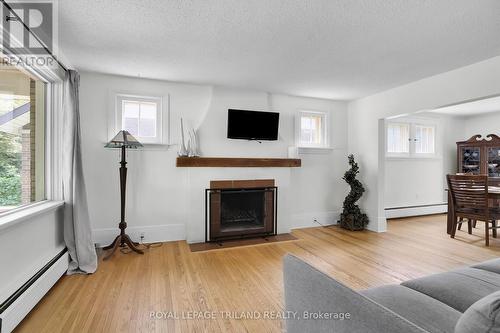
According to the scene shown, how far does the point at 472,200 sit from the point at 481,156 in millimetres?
2491

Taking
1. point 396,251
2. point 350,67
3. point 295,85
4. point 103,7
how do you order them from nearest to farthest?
point 103,7 → point 350,67 → point 396,251 → point 295,85

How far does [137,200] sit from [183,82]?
183 centimetres

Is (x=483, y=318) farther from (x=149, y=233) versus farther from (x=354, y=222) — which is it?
(x=354, y=222)

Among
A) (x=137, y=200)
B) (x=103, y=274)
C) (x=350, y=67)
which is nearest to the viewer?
(x=103, y=274)

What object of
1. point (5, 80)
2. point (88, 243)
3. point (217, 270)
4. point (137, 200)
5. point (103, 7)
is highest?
point (103, 7)

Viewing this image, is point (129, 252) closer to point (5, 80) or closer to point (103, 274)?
point (103, 274)

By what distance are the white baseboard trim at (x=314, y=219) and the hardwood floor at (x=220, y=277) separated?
41 centimetres

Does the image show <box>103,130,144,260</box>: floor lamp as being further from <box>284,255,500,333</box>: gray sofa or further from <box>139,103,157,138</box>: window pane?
<box>284,255,500,333</box>: gray sofa

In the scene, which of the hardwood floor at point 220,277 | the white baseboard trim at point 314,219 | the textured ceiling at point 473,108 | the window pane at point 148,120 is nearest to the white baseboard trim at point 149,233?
the hardwood floor at point 220,277

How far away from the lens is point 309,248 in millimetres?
3451

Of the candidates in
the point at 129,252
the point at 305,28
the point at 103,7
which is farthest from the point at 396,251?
the point at 103,7

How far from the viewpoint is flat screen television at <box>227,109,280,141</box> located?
387 cm

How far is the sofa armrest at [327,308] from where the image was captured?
0.69 m

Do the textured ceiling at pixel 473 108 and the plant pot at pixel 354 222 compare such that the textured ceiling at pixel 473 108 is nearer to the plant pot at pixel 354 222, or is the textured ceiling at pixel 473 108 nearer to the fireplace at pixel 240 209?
the plant pot at pixel 354 222
